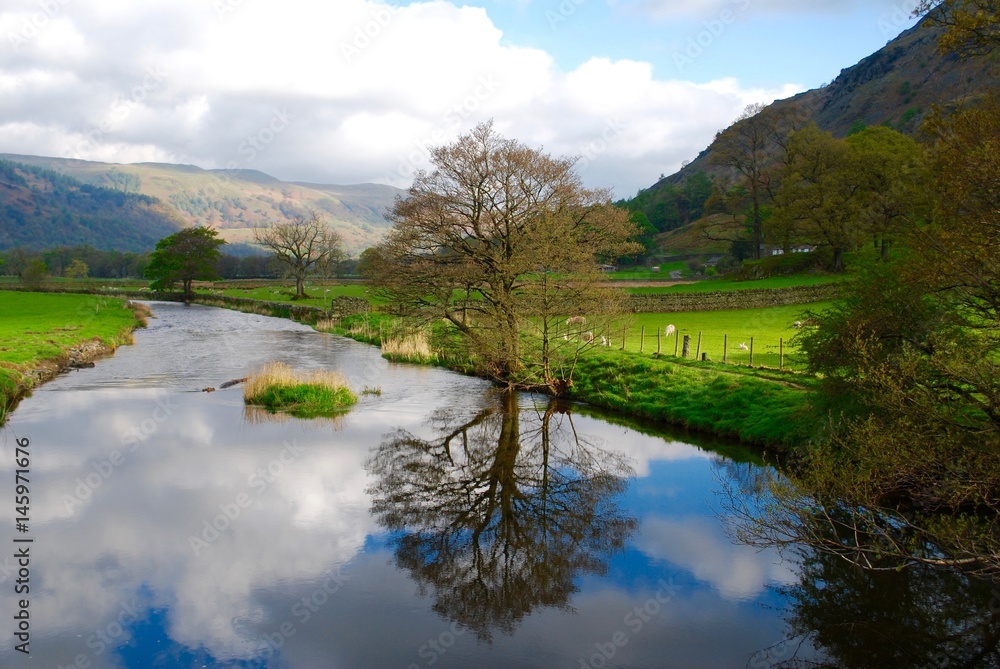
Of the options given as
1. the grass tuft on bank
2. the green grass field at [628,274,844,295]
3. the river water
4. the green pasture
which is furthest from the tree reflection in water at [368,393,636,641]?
the green grass field at [628,274,844,295]

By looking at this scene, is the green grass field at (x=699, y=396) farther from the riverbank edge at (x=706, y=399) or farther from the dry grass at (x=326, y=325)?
the dry grass at (x=326, y=325)

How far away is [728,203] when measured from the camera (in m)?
75.3

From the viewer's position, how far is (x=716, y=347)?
30.8m

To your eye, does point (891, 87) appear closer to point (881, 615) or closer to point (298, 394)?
point (298, 394)

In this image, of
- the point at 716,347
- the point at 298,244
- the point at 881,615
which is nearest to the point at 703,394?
the point at 716,347

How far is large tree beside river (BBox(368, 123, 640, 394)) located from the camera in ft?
91.5

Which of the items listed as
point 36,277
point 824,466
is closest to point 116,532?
point 824,466

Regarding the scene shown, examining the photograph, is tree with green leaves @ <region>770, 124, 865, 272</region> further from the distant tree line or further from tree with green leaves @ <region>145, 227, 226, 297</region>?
the distant tree line

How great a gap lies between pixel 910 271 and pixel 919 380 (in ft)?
6.47

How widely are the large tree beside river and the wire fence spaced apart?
2831mm

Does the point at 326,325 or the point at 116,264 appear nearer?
the point at 326,325

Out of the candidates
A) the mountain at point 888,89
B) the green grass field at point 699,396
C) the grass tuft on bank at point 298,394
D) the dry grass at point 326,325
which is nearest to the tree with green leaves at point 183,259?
the dry grass at point 326,325

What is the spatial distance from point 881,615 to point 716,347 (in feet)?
68.5

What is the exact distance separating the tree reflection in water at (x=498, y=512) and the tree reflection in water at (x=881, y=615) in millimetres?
3406
